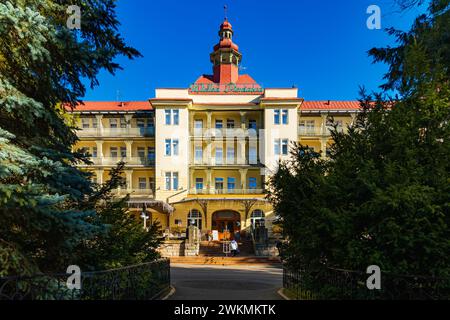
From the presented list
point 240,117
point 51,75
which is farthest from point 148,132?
point 51,75

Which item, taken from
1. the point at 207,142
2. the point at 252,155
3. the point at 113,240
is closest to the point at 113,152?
the point at 207,142

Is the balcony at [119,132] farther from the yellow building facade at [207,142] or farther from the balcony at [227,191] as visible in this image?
the balcony at [227,191]

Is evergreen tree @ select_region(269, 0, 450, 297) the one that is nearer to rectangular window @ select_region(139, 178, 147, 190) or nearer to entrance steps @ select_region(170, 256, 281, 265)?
entrance steps @ select_region(170, 256, 281, 265)

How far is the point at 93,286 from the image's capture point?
252 inches

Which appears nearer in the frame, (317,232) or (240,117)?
(317,232)

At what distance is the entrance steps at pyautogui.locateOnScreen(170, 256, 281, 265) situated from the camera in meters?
25.4

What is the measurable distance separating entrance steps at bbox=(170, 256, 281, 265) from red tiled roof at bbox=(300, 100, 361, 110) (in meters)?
18.7

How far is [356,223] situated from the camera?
6680 mm

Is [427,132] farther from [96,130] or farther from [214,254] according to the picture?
[96,130]

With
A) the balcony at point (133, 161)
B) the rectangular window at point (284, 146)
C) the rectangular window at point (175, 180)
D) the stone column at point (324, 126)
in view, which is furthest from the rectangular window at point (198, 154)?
the stone column at point (324, 126)

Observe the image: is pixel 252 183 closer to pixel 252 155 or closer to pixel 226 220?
pixel 252 155

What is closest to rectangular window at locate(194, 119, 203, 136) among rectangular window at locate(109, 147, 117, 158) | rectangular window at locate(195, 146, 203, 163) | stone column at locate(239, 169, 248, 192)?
rectangular window at locate(195, 146, 203, 163)
